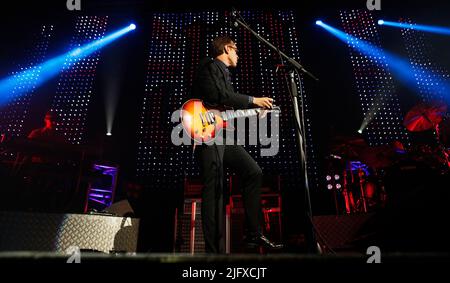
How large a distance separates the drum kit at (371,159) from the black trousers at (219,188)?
328 cm

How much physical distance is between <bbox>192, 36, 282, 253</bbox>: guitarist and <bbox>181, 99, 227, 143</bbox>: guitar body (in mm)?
70

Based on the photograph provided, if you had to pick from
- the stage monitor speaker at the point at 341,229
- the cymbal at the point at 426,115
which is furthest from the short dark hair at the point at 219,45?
the cymbal at the point at 426,115

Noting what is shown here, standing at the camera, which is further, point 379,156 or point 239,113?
point 379,156

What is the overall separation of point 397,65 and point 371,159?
3783 mm

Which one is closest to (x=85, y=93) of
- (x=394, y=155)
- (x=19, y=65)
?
(x=19, y=65)

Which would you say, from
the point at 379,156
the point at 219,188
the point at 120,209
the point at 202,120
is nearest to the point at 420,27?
the point at 379,156

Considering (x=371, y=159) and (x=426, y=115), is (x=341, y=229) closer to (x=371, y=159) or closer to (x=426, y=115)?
(x=371, y=159)

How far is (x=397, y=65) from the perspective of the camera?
301 inches


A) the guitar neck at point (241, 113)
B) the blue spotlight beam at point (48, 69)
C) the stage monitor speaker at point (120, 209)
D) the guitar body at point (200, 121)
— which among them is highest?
the blue spotlight beam at point (48, 69)

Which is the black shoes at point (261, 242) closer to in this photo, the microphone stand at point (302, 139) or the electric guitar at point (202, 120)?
the microphone stand at point (302, 139)

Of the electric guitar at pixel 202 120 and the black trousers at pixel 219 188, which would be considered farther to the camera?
the electric guitar at pixel 202 120

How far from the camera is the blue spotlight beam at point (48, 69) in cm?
750

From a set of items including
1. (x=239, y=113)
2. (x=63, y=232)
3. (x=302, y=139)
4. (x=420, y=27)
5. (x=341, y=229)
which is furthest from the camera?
(x=420, y=27)
